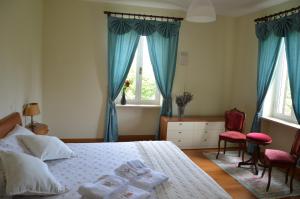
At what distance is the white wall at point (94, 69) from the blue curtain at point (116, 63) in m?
0.16

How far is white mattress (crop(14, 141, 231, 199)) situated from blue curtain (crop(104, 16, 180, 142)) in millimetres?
1800

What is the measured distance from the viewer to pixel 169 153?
2643 mm

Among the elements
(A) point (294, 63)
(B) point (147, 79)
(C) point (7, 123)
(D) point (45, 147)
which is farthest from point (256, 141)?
(C) point (7, 123)

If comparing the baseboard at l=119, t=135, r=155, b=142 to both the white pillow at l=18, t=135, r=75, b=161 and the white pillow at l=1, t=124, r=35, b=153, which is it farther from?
the white pillow at l=1, t=124, r=35, b=153

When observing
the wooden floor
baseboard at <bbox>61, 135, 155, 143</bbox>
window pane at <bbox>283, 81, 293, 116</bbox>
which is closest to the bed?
the wooden floor

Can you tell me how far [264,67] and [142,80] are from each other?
225 centimetres

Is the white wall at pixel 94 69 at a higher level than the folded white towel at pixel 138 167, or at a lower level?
higher

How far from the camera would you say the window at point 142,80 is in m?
4.77

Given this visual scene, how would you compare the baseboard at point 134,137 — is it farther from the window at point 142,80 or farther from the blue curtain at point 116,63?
the window at point 142,80

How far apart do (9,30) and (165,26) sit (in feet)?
8.84

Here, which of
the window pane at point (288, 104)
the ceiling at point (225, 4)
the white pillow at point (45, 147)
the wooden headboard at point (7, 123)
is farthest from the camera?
the ceiling at point (225, 4)

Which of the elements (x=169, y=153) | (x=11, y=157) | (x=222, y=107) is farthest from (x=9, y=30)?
(x=222, y=107)

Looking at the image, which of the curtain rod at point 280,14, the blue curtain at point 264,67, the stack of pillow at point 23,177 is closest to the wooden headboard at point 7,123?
the stack of pillow at point 23,177

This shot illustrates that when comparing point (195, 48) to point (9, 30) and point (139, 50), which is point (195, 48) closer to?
point (139, 50)
